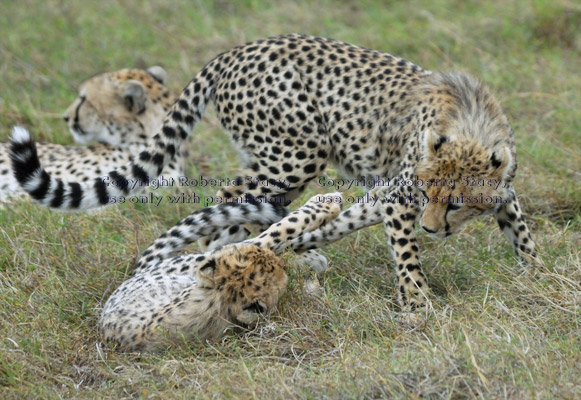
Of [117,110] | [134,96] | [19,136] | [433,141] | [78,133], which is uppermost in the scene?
[19,136]

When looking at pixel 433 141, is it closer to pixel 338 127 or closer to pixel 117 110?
pixel 338 127

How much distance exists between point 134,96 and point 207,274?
2.74m

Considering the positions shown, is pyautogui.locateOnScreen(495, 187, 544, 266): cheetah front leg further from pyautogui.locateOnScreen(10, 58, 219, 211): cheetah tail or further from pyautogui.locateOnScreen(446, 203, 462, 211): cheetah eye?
pyautogui.locateOnScreen(10, 58, 219, 211): cheetah tail

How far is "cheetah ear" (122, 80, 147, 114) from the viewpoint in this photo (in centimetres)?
629

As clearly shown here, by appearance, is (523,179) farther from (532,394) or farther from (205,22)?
(205,22)

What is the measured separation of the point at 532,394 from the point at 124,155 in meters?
4.04

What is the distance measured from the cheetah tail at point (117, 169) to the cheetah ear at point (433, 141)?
4.74 feet

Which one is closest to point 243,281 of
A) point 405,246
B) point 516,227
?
point 405,246

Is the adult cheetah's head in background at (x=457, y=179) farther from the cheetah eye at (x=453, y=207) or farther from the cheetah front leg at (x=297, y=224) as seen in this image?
the cheetah front leg at (x=297, y=224)

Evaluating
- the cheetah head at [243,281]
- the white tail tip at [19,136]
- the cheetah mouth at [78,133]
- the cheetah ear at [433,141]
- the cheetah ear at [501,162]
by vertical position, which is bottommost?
the cheetah mouth at [78,133]

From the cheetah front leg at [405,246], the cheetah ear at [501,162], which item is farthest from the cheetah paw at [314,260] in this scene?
the cheetah ear at [501,162]

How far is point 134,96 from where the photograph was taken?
20.8 ft

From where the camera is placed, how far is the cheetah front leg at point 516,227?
4477mm

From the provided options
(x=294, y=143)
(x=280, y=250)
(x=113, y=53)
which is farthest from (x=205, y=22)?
(x=280, y=250)
